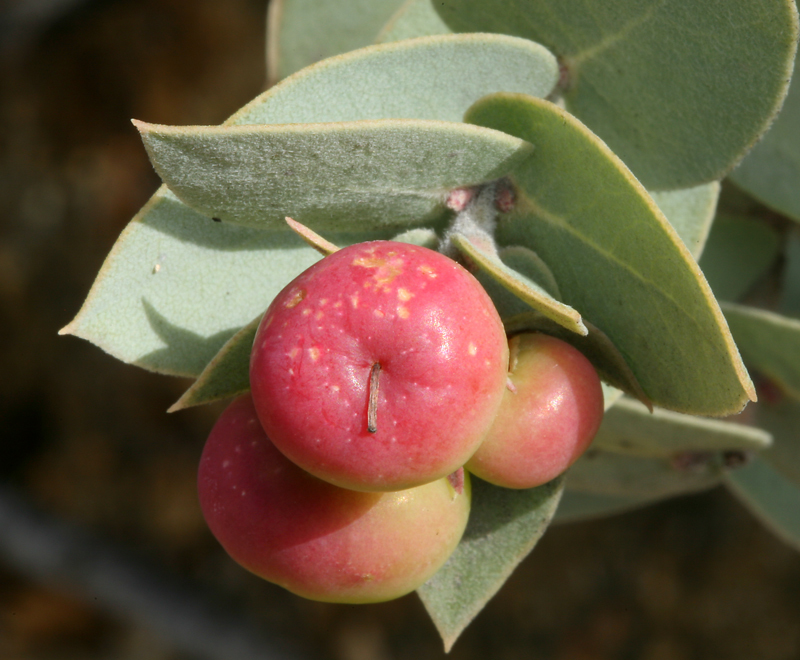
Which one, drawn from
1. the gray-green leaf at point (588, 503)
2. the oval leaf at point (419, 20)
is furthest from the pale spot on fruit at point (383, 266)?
the gray-green leaf at point (588, 503)

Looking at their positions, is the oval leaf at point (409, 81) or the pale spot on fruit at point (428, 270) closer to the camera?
the pale spot on fruit at point (428, 270)

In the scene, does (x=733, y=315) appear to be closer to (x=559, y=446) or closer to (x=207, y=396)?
(x=559, y=446)

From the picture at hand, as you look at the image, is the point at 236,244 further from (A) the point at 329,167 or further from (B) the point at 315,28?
(B) the point at 315,28

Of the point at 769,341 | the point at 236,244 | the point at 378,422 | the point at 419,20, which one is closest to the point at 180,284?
the point at 236,244

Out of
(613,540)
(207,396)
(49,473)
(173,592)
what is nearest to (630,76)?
(207,396)

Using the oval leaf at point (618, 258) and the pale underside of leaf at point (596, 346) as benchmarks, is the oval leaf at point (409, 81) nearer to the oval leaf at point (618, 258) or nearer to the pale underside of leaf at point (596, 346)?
the oval leaf at point (618, 258)
